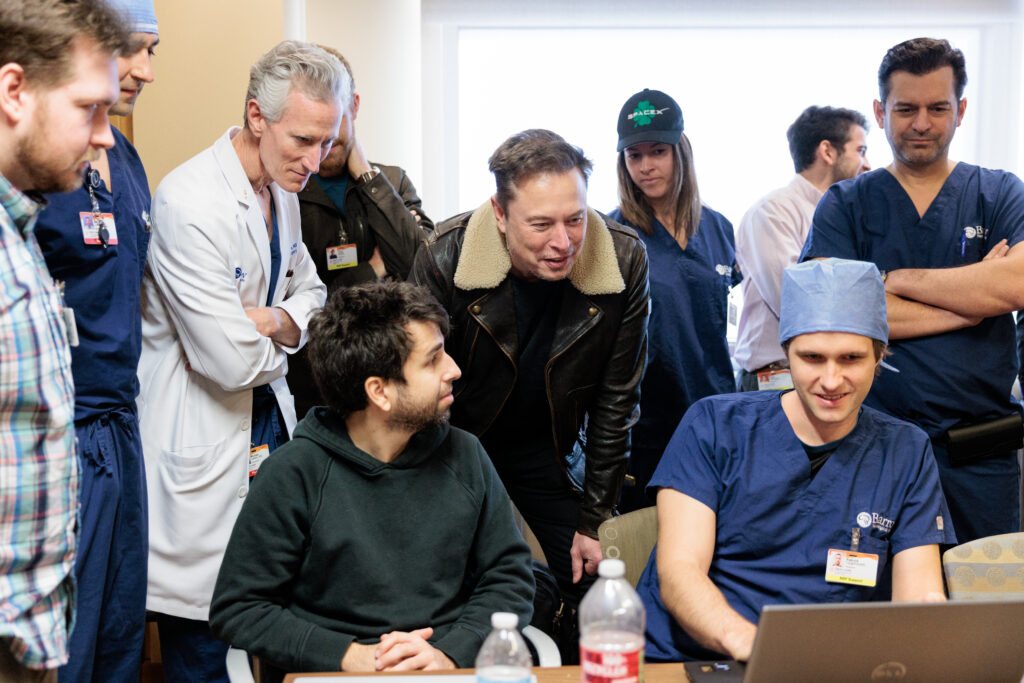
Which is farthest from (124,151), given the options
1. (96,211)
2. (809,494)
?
(809,494)

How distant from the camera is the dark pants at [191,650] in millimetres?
2336

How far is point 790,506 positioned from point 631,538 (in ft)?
1.13

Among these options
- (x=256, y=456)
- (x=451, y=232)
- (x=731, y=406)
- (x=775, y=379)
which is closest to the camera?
(x=731, y=406)

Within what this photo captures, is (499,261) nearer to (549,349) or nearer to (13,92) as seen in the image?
(549,349)

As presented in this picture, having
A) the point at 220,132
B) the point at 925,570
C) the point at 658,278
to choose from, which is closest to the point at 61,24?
the point at 925,570

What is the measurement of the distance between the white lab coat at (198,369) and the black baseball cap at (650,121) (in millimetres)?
1529

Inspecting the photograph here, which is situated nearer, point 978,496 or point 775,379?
point 978,496

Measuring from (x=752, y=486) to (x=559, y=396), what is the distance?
71cm

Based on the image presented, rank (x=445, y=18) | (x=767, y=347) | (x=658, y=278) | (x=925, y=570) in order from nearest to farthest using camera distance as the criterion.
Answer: (x=925, y=570)
(x=658, y=278)
(x=767, y=347)
(x=445, y=18)

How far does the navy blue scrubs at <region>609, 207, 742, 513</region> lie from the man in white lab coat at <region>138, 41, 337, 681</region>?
54.3 inches

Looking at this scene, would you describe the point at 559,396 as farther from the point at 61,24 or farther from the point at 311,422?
the point at 61,24

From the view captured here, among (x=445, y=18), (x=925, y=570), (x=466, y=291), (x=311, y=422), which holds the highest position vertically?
(x=445, y=18)

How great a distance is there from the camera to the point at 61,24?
1359 millimetres

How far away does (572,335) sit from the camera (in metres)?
2.48
